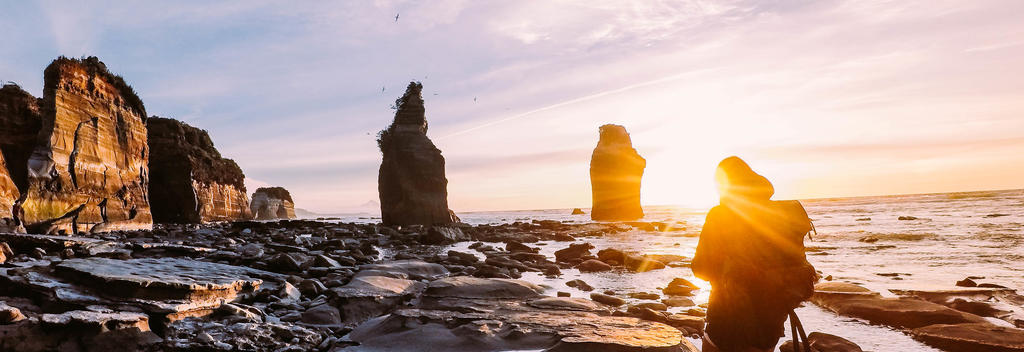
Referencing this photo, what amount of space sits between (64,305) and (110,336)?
1.07 m

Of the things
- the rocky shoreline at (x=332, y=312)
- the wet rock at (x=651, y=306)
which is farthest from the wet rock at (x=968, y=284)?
the wet rock at (x=651, y=306)

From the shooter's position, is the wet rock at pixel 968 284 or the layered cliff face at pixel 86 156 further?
the layered cliff face at pixel 86 156

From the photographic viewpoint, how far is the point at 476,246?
1677 cm

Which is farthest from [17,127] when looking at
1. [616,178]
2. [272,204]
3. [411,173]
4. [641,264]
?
[272,204]

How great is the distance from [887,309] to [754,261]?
3903 mm

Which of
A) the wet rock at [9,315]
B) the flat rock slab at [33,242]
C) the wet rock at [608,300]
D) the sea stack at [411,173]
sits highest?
the sea stack at [411,173]

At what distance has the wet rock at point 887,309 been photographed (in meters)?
5.43

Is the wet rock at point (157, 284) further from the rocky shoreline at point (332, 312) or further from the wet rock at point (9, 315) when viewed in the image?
the wet rock at point (9, 315)

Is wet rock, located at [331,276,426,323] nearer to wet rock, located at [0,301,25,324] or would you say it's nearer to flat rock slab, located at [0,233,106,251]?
wet rock, located at [0,301,25,324]

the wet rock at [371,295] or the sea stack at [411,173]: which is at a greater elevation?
the sea stack at [411,173]

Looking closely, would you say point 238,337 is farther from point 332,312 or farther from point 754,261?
point 754,261

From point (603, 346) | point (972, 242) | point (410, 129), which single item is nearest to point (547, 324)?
point (603, 346)

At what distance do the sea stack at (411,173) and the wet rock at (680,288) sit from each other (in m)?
22.5

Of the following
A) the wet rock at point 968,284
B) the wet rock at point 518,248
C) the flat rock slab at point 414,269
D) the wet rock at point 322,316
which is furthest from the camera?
the wet rock at point 518,248
